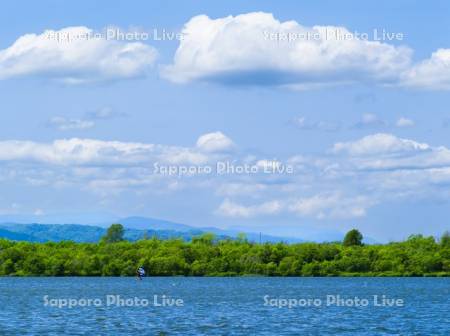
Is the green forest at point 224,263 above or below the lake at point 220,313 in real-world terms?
above

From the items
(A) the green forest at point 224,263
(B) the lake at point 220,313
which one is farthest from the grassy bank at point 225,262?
(B) the lake at point 220,313

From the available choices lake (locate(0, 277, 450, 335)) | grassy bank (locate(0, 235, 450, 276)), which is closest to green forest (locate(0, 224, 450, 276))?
grassy bank (locate(0, 235, 450, 276))

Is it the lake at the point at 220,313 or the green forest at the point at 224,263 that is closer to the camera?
the lake at the point at 220,313

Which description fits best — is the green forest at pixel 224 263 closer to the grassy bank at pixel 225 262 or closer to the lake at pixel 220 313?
the grassy bank at pixel 225 262

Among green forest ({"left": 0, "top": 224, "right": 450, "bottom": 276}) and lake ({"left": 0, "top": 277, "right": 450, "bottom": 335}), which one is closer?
lake ({"left": 0, "top": 277, "right": 450, "bottom": 335})

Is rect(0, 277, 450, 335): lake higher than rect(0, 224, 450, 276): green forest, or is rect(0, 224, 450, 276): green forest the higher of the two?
rect(0, 224, 450, 276): green forest

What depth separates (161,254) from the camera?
19938 centimetres

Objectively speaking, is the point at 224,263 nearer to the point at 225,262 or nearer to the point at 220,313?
the point at 225,262

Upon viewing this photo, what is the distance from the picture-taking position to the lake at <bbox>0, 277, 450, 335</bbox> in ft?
227

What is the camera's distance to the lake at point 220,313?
6912 centimetres

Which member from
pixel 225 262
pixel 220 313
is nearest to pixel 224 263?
pixel 225 262

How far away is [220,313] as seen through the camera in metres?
85.6

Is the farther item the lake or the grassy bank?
the grassy bank

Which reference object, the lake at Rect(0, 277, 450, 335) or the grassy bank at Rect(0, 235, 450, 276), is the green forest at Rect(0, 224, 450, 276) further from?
the lake at Rect(0, 277, 450, 335)
